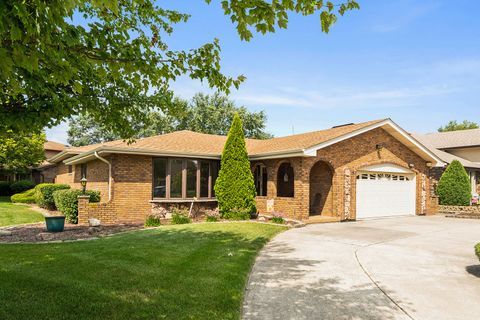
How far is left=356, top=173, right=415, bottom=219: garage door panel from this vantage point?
1791 cm

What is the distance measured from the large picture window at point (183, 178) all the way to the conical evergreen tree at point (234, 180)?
3.90ft

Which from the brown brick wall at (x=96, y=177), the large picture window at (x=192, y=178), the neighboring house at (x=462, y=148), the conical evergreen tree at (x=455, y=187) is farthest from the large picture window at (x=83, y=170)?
the neighboring house at (x=462, y=148)

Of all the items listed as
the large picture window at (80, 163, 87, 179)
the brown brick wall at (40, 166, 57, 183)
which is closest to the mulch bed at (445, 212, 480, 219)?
the large picture window at (80, 163, 87, 179)

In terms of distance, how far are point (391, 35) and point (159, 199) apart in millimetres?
11517

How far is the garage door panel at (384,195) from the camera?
17.9 m

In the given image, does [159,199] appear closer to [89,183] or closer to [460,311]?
[89,183]

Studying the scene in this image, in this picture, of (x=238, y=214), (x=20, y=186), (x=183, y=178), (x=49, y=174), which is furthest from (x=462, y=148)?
(x=20, y=186)

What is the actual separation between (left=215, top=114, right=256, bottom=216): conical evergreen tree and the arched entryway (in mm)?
3855

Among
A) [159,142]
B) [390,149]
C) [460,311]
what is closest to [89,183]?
[159,142]

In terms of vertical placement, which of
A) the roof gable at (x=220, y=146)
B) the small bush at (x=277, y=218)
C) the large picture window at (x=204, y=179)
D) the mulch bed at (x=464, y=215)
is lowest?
the mulch bed at (x=464, y=215)

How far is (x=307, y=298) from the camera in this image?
225 inches

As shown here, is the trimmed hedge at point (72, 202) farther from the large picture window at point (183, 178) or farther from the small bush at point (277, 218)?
the small bush at point (277, 218)

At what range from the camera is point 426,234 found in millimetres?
12844

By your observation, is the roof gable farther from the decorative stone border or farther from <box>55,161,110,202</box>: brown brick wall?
the decorative stone border
